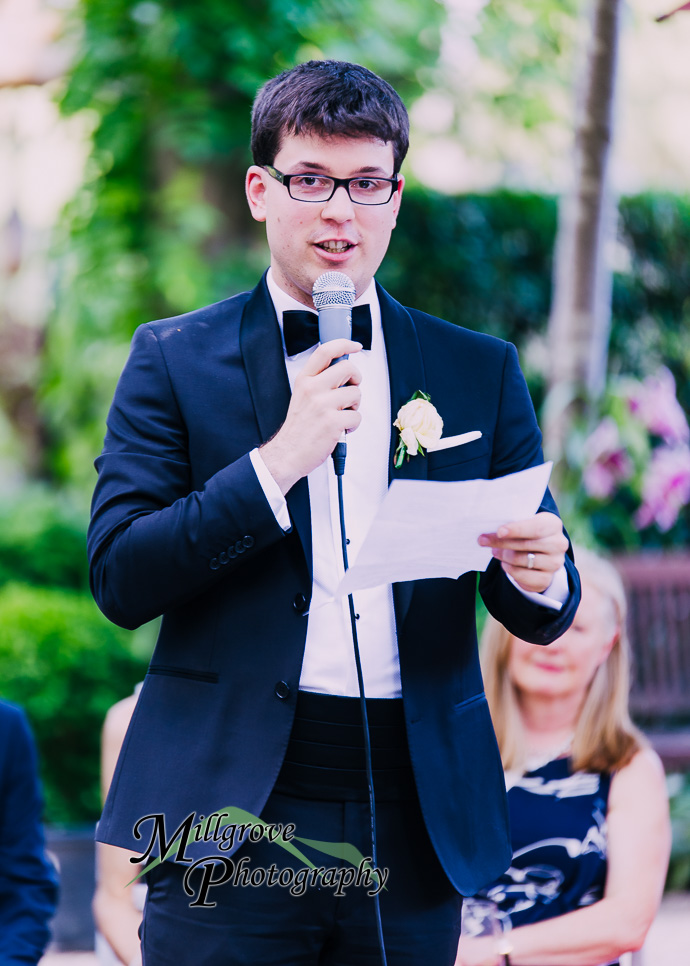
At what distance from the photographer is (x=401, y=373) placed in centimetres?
174

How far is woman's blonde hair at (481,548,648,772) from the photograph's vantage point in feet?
9.05

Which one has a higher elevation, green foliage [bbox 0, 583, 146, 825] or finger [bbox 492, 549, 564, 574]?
finger [bbox 492, 549, 564, 574]

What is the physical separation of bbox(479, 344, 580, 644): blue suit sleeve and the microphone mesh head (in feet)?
A: 1.12

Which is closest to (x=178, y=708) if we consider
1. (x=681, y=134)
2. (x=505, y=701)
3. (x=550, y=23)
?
(x=505, y=701)

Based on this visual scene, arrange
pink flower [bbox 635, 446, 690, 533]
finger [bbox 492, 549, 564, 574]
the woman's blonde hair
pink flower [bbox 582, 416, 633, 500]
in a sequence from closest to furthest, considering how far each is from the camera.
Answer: finger [bbox 492, 549, 564, 574] → the woman's blonde hair → pink flower [bbox 582, 416, 633, 500] → pink flower [bbox 635, 446, 690, 533]

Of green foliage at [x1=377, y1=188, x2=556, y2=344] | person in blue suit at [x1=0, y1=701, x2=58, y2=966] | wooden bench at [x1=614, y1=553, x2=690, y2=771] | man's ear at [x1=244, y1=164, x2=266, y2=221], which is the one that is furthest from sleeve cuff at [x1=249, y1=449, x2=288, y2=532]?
green foliage at [x1=377, y1=188, x2=556, y2=344]

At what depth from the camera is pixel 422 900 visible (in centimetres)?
161

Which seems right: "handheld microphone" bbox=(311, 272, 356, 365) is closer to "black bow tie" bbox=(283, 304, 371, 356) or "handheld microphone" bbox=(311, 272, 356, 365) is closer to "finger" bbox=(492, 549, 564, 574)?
"black bow tie" bbox=(283, 304, 371, 356)

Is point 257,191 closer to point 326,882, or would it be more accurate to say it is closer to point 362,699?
point 362,699

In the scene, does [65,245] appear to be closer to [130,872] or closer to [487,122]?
[487,122]

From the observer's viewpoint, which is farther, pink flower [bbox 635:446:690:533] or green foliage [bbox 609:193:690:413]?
green foliage [bbox 609:193:690:413]

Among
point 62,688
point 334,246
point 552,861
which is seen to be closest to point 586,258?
point 552,861

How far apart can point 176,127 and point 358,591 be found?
3.67 meters

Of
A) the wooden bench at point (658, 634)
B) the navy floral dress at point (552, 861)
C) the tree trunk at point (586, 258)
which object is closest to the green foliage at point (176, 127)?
the tree trunk at point (586, 258)
